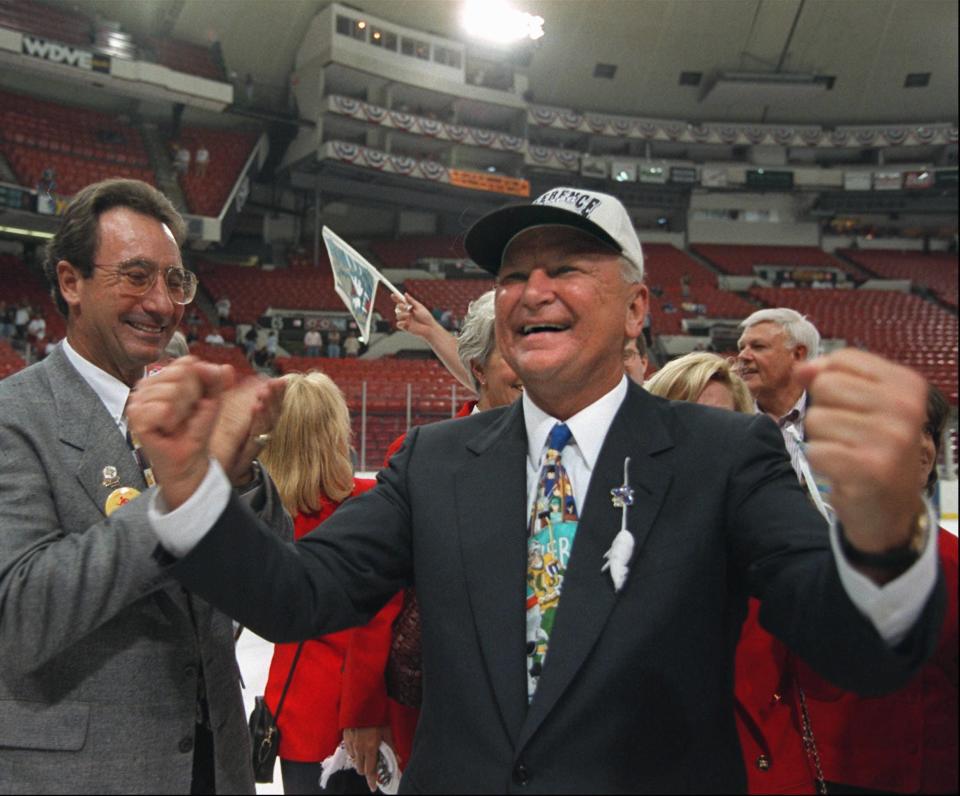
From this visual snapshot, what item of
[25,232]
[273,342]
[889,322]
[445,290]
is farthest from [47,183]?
[889,322]

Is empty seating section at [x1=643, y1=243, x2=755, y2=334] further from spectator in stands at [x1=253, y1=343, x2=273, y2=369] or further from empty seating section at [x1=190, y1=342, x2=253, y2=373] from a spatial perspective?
empty seating section at [x1=190, y1=342, x2=253, y2=373]

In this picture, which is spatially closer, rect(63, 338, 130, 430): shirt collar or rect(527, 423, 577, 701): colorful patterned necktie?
rect(527, 423, 577, 701): colorful patterned necktie

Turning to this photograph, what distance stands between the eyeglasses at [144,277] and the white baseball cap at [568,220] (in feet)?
1.84

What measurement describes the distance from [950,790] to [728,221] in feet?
99.9

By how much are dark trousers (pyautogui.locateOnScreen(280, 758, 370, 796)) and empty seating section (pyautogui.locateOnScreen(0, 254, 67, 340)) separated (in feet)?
46.4

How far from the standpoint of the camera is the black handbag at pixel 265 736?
6.39ft

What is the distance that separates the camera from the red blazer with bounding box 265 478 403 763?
72.3 inches

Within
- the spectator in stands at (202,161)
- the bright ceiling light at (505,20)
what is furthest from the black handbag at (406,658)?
the spectator in stands at (202,161)

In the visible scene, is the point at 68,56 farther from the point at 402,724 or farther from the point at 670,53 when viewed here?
the point at 402,724

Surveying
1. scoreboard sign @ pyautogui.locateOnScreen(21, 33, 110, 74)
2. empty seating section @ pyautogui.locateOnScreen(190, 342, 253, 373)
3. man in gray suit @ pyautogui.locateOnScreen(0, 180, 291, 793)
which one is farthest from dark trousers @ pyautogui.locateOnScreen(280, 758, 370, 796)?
scoreboard sign @ pyautogui.locateOnScreen(21, 33, 110, 74)

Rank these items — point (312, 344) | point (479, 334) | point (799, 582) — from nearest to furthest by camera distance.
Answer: point (799, 582) < point (479, 334) < point (312, 344)

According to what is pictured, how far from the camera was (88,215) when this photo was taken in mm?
1347

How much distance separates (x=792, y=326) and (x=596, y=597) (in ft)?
6.65

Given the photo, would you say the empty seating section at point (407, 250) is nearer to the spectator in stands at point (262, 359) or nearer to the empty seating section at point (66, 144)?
the empty seating section at point (66, 144)
